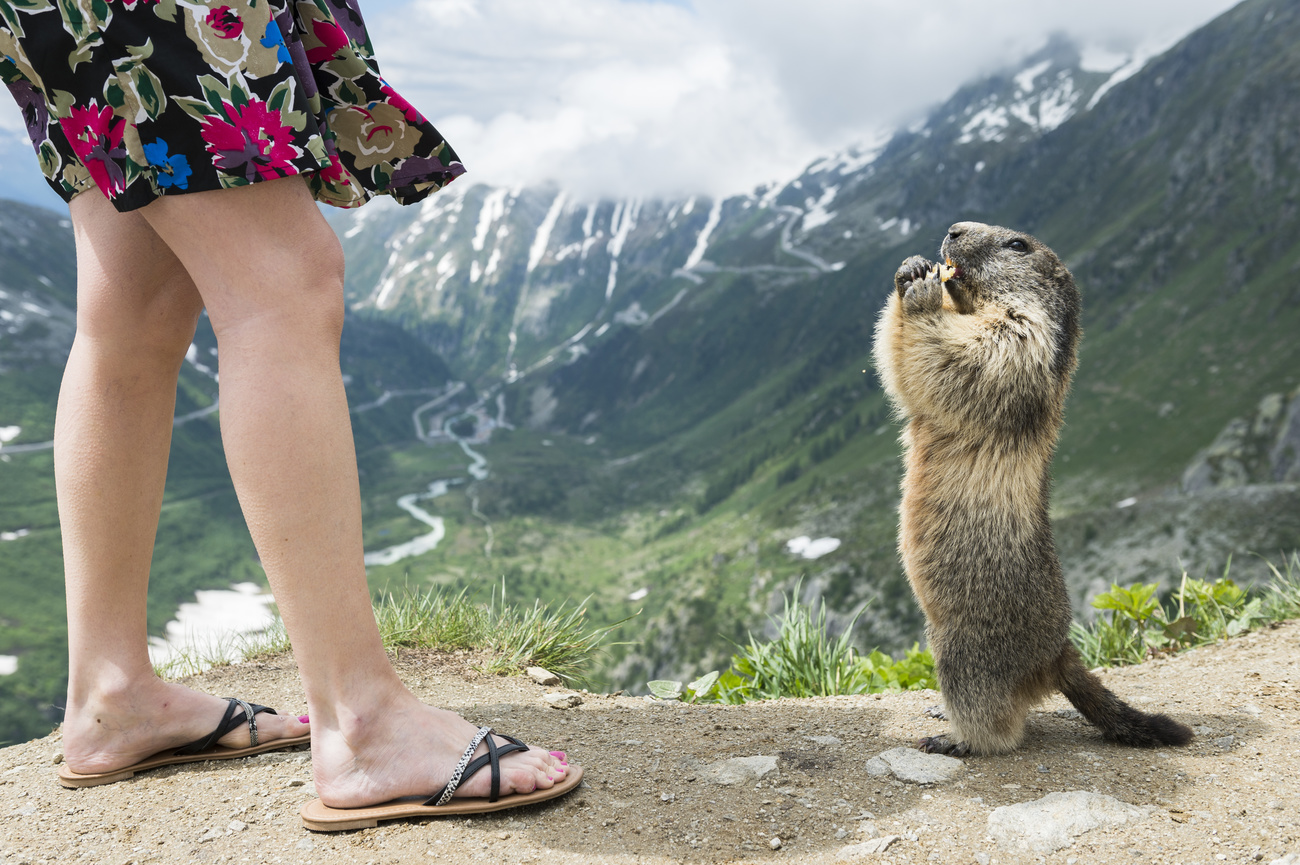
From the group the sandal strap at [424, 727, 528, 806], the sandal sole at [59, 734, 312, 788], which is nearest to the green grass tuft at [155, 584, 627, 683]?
the sandal sole at [59, 734, 312, 788]

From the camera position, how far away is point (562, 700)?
15.1ft

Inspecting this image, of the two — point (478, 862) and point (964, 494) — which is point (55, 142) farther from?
point (964, 494)

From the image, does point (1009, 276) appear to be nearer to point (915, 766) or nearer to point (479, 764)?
point (915, 766)

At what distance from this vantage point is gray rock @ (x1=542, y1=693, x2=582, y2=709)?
14.9 feet

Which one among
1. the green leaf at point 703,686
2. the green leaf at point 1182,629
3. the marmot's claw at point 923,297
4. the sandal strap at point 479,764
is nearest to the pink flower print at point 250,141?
the sandal strap at point 479,764

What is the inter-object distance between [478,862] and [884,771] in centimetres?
179

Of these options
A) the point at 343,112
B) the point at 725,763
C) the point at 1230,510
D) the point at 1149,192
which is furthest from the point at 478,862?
the point at 1149,192

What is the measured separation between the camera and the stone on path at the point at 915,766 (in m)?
3.44

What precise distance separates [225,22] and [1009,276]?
3608mm

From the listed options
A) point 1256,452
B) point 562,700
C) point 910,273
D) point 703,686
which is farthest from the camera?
point 1256,452

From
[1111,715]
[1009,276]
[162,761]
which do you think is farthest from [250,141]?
[1111,715]

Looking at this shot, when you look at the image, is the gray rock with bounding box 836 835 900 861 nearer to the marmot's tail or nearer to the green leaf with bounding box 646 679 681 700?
the marmot's tail

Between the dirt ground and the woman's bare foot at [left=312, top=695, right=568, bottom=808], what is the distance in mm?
117

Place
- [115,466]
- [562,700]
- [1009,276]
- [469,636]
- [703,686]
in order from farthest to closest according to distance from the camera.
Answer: [469,636], [703,686], [562,700], [1009,276], [115,466]
